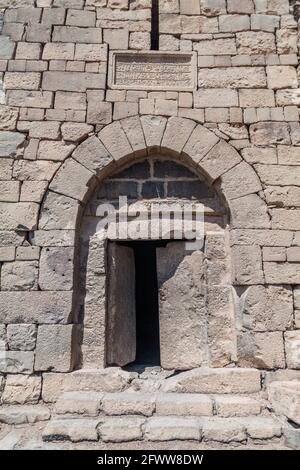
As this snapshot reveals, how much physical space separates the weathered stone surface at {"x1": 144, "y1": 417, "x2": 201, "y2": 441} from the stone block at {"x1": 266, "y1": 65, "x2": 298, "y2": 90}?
3624 mm

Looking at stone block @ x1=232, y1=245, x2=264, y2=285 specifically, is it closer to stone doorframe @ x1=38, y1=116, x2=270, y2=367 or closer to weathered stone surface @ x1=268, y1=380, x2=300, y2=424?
stone doorframe @ x1=38, y1=116, x2=270, y2=367

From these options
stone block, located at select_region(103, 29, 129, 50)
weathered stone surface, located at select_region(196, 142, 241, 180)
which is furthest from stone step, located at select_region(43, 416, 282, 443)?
stone block, located at select_region(103, 29, 129, 50)

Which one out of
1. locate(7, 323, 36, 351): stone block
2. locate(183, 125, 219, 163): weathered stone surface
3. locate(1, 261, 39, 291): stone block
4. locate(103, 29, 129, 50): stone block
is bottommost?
locate(7, 323, 36, 351): stone block

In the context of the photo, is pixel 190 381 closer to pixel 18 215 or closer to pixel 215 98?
pixel 18 215

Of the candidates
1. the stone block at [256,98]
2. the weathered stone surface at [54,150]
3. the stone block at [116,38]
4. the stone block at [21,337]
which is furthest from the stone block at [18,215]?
the stone block at [256,98]

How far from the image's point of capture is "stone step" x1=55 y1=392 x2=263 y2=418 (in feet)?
9.99

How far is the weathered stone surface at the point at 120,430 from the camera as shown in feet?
9.04

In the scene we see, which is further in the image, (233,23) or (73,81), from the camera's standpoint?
(233,23)

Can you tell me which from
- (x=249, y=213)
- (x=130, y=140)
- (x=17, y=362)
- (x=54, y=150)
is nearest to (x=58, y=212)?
(x=54, y=150)

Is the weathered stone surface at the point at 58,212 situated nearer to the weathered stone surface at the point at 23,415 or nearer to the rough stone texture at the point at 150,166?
the rough stone texture at the point at 150,166

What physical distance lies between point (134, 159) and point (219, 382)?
2.52 m

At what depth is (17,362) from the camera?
3375 mm

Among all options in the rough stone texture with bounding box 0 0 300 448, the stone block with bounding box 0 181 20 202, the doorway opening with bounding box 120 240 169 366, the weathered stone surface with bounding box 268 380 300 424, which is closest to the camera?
the weathered stone surface with bounding box 268 380 300 424
